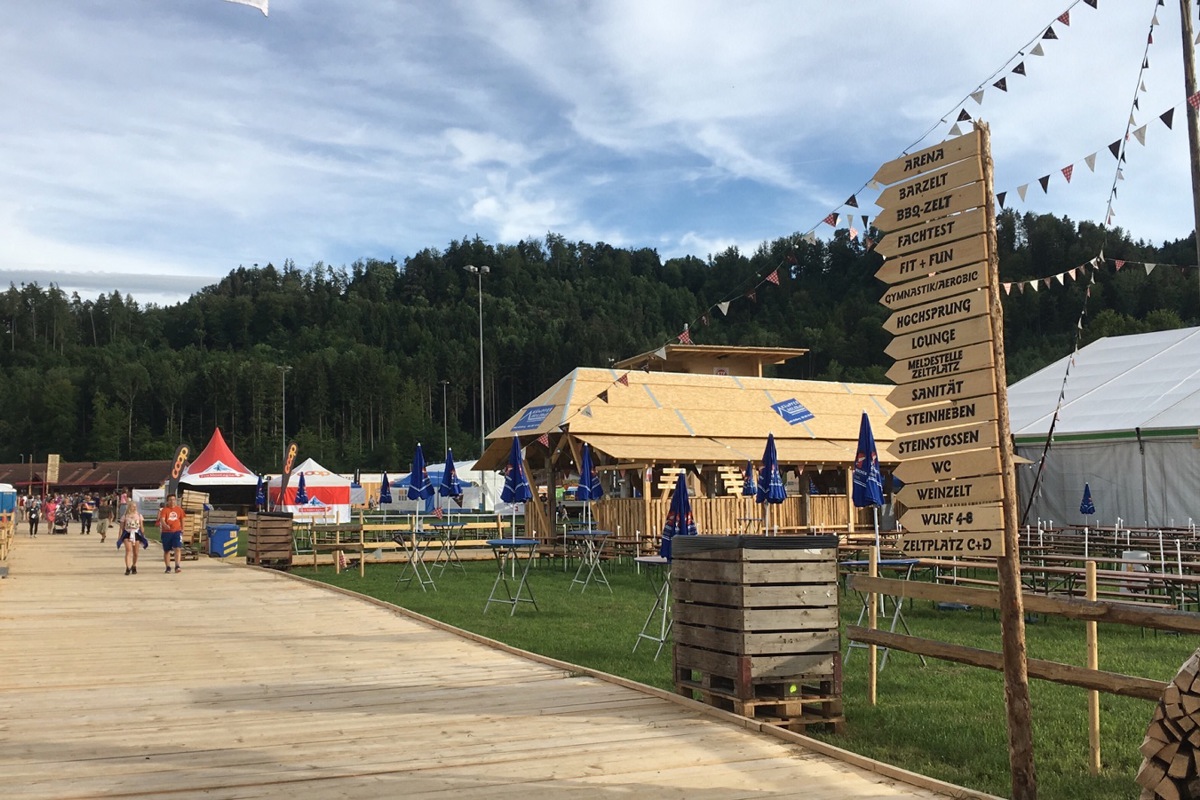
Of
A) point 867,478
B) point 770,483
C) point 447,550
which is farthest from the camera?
point 447,550

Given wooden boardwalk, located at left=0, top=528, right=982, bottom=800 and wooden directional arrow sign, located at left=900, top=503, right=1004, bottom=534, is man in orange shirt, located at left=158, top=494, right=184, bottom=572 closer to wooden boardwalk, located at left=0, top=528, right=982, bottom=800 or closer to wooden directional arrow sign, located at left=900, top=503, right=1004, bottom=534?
wooden boardwalk, located at left=0, top=528, right=982, bottom=800

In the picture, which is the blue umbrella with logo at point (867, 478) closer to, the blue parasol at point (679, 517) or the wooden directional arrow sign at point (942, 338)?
the blue parasol at point (679, 517)

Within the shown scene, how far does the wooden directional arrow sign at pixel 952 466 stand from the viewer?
460 cm

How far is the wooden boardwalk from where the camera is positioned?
15.2 feet

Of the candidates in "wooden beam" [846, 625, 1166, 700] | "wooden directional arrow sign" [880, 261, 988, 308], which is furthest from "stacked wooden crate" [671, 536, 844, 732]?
"wooden directional arrow sign" [880, 261, 988, 308]

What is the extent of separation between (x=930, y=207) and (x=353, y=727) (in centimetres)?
419

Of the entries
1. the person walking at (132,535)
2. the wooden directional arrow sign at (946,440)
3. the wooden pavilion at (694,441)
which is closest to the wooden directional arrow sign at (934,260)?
the wooden directional arrow sign at (946,440)

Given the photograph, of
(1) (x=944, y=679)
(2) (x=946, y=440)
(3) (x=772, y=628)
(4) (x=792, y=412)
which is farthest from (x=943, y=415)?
(4) (x=792, y=412)

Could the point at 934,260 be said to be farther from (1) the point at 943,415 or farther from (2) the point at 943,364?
(1) the point at 943,415

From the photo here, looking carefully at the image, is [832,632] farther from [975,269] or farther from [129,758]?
[129,758]

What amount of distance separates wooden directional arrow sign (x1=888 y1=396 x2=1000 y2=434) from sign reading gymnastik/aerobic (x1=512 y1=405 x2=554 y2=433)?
18.8 meters

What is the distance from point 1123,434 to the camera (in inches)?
916

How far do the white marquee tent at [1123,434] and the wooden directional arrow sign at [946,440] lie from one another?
1870cm

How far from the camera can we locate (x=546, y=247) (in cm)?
15175
